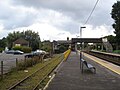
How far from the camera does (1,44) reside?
6299 inches

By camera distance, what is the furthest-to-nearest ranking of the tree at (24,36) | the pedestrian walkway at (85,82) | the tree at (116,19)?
1. the tree at (24,36)
2. the tree at (116,19)
3. the pedestrian walkway at (85,82)

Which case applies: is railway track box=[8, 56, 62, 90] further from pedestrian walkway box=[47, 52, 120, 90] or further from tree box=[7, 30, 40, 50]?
tree box=[7, 30, 40, 50]

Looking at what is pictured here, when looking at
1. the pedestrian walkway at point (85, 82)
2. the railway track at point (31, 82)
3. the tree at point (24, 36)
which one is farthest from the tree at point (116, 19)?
the tree at point (24, 36)

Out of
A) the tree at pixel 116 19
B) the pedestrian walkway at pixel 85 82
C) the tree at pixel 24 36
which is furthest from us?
the tree at pixel 24 36

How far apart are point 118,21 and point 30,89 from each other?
84.0 metres

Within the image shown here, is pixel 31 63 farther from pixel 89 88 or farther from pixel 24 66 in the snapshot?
pixel 89 88

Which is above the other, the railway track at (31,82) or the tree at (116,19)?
the tree at (116,19)

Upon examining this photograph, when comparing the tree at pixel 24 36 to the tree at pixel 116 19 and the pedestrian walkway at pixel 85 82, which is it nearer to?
the tree at pixel 116 19

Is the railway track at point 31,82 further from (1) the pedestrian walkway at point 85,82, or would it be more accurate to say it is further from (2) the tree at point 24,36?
(2) the tree at point 24,36

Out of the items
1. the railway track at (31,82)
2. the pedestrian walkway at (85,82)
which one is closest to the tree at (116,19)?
the pedestrian walkway at (85,82)

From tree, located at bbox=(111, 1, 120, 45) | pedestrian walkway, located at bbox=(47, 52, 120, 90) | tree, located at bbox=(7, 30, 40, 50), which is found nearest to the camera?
pedestrian walkway, located at bbox=(47, 52, 120, 90)

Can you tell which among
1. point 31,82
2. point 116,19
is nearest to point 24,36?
point 116,19

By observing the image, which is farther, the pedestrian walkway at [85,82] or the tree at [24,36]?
the tree at [24,36]

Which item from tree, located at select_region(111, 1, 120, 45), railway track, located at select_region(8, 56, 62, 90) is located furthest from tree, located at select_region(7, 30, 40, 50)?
railway track, located at select_region(8, 56, 62, 90)
